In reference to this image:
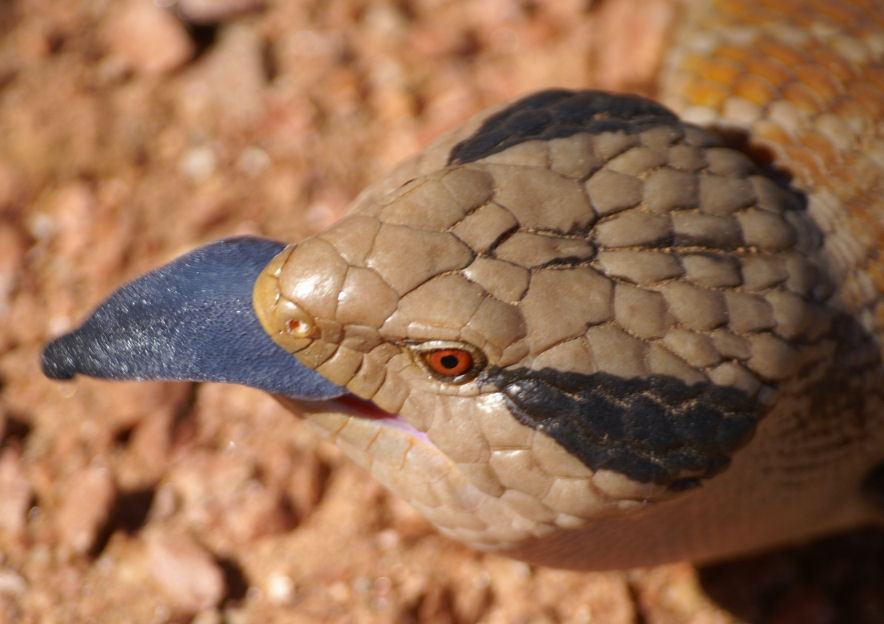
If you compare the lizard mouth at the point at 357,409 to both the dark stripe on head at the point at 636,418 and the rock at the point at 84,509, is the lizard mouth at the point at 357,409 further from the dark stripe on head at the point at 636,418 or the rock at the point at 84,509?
the rock at the point at 84,509

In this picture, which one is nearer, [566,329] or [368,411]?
[566,329]

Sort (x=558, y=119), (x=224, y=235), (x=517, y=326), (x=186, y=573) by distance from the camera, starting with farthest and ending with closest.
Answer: (x=224, y=235), (x=186, y=573), (x=558, y=119), (x=517, y=326)

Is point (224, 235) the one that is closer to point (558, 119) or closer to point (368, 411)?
point (368, 411)

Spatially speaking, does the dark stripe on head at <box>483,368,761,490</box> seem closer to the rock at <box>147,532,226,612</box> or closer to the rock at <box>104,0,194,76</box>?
the rock at <box>147,532,226,612</box>

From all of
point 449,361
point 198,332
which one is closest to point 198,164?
point 198,332

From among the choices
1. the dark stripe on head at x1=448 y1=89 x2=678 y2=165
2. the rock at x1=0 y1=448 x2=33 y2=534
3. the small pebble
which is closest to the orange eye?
the dark stripe on head at x1=448 y1=89 x2=678 y2=165

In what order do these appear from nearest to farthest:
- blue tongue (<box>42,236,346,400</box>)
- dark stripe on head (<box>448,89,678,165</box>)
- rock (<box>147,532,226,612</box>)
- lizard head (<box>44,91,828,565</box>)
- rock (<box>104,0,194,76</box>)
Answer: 1. lizard head (<box>44,91,828,565</box>)
2. blue tongue (<box>42,236,346,400</box>)
3. dark stripe on head (<box>448,89,678,165</box>)
4. rock (<box>147,532,226,612</box>)
5. rock (<box>104,0,194,76</box>)

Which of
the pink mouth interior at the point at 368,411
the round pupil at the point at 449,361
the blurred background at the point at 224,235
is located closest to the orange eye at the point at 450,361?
the round pupil at the point at 449,361
